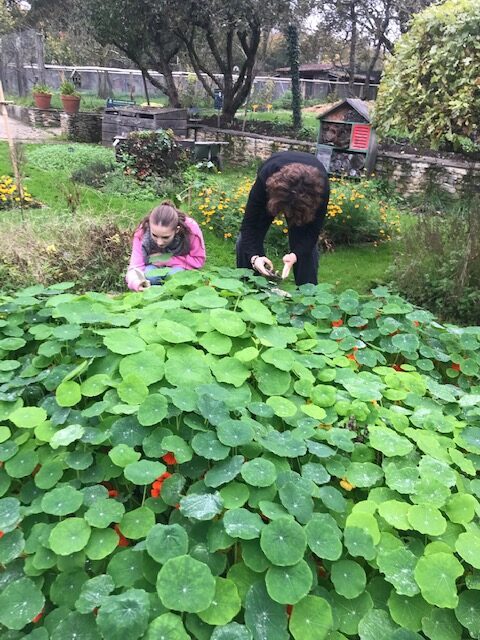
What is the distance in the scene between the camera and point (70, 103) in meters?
14.4

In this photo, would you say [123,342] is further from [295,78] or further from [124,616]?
[295,78]

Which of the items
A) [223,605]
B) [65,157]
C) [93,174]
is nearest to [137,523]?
[223,605]

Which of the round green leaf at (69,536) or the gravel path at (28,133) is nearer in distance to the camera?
the round green leaf at (69,536)

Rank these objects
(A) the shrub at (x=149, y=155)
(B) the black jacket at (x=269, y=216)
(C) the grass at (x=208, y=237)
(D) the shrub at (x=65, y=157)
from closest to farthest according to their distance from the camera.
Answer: (B) the black jacket at (x=269, y=216) < (C) the grass at (x=208, y=237) < (A) the shrub at (x=149, y=155) < (D) the shrub at (x=65, y=157)

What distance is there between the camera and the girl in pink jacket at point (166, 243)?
335 centimetres

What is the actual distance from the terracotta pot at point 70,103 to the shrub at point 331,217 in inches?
377

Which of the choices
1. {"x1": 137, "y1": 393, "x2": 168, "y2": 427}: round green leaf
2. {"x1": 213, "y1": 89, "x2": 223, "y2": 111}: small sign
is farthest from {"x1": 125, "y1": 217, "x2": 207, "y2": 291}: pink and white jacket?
{"x1": 213, "y1": 89, "x2": 223, "y2": 111}: small sign

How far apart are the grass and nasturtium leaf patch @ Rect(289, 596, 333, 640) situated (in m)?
4.44

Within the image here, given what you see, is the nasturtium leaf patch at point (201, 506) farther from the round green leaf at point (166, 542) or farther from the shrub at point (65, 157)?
the shrub at point (65, 157)

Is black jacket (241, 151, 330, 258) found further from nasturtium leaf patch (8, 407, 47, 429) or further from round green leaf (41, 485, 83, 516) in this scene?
round green leaf (41, 485, 83, 516)

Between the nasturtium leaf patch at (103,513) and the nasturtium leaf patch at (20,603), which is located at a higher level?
the nasturtium leaf patch at (103,513)

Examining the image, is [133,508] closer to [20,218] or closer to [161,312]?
[161,312]

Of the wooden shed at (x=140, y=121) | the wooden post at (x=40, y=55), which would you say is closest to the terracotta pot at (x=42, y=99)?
the wooden post at (x=40, y=55)

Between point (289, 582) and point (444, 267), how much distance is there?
12.7ft
